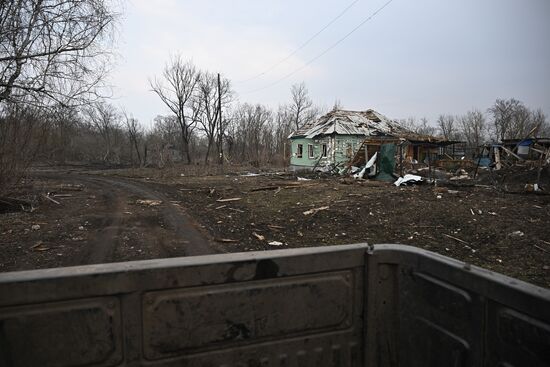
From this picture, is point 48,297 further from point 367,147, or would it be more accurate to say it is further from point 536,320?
point 367,147

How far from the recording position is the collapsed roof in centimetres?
3089

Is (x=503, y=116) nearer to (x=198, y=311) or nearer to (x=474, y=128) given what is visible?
(x=474, y=128)

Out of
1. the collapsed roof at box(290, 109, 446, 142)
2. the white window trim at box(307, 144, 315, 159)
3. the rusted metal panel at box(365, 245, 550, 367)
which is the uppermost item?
the collapsed roof at box(290, 109, 446, 142)

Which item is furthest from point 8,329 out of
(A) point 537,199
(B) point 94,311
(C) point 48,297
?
(A) point 537,199

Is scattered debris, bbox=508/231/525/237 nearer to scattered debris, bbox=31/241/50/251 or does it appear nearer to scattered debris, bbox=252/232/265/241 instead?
scattered debris, bbox=252/232/265/241

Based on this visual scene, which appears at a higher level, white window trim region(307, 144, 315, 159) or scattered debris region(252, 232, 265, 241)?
white window trim region(307, 144, 315, 159)

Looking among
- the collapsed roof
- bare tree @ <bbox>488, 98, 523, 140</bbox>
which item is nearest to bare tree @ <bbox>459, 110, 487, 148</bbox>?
bare tree @ <bbox>488, 98, 523, 140</bbox>

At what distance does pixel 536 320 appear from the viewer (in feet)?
5.28

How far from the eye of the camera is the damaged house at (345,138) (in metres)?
30.3

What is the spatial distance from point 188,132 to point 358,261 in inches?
1870

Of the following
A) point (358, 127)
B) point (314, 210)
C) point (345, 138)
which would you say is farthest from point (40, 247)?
point (358, 127)

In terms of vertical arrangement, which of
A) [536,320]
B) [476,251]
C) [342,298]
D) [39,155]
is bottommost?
[476,251]

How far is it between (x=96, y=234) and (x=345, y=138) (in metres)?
26.0

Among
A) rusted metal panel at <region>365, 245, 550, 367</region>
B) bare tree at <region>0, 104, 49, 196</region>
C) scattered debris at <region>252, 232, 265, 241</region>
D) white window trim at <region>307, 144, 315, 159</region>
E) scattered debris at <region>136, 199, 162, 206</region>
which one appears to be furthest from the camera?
white window trim at <region>307, 144, 315, 159</region>
